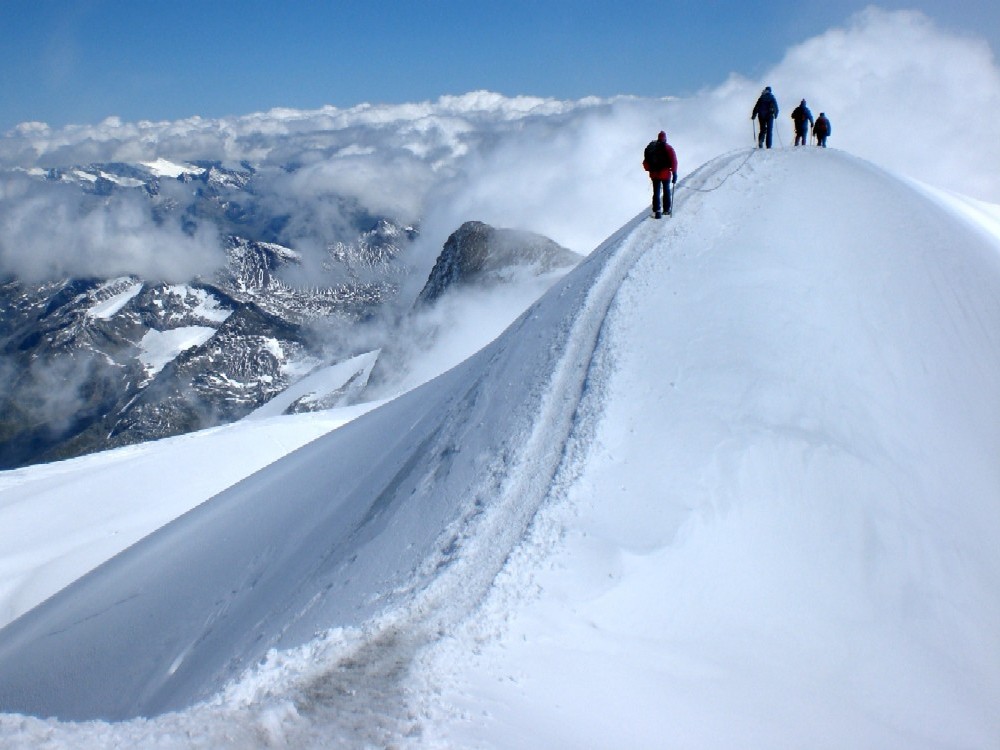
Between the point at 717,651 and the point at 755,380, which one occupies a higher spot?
the point at 755,380

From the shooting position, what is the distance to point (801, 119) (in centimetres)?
2578

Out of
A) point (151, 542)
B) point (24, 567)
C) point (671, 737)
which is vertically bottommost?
point (24, 567)

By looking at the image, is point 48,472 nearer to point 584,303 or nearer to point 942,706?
point 584,303

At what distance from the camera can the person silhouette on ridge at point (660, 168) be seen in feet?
59.0

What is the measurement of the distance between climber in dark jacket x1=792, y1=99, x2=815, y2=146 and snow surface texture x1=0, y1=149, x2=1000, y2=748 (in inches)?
431

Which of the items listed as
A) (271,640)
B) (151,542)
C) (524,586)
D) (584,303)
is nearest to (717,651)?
(524,586)

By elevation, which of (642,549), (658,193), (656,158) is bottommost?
(642,549)

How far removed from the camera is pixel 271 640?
8.37m

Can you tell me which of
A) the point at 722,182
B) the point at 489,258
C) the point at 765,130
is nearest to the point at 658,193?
the point at 722,182

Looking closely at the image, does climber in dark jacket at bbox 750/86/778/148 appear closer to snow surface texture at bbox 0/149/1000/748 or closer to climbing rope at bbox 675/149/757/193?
climbing rope at bbox 675/149/757/193

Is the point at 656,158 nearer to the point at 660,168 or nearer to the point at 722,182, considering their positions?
the point at 660,168

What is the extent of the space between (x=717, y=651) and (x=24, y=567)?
2300cm

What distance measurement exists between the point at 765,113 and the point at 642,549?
68.2 feet

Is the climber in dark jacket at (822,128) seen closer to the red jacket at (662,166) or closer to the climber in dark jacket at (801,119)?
the climber in dark jacket at (801,119)
